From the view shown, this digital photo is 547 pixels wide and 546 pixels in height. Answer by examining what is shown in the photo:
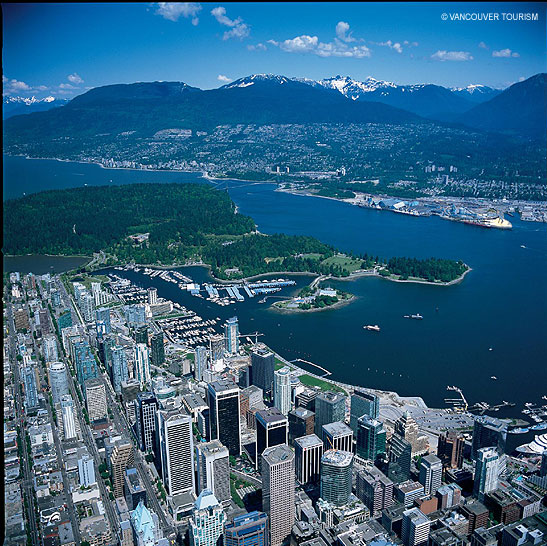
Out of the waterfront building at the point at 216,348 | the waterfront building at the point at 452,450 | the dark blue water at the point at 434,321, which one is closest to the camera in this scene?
the waterfront building at the point at 452,450

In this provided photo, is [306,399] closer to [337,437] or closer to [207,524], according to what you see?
[337,437]

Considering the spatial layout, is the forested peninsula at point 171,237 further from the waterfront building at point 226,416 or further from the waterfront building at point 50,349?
the waterfront building at point 226,416

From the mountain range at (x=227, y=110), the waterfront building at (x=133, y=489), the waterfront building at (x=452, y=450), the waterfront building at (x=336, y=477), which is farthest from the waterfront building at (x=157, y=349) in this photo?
the mountain range at (x=227, y=110)

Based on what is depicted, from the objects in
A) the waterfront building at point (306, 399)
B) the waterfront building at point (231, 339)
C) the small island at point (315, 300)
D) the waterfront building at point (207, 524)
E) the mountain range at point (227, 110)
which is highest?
the mountain range at point (227, 110)

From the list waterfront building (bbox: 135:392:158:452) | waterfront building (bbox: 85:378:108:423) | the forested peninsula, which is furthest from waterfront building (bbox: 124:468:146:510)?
the forested peninsula

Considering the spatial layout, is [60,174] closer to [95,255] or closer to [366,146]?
[95,255]

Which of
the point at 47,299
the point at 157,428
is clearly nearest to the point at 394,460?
the point at 157,428

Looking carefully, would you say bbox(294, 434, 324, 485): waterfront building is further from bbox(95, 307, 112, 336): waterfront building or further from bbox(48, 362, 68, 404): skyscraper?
bbox(95, 307, 112, 336): waterfront building
